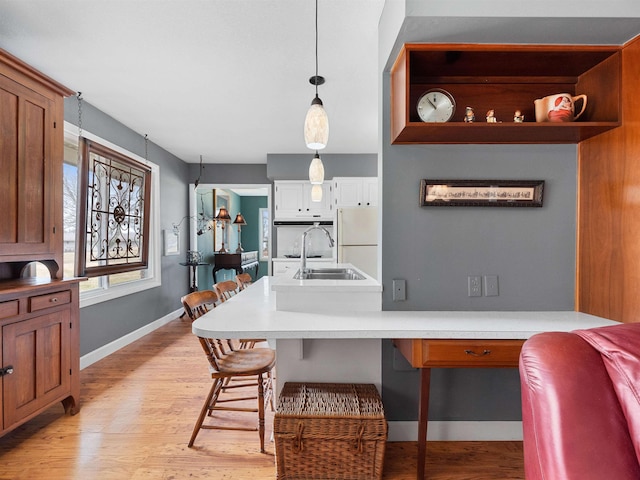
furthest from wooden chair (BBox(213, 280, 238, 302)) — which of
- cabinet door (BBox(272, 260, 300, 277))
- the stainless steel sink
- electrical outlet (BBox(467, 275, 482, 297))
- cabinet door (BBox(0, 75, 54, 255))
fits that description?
cabinet door (BBox(272, 260, 300, 277))

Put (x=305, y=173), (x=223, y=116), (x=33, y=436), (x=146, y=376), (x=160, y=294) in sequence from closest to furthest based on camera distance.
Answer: (x=33, y=436)
(x=146, y=376)
(x=223, y=116)
(x=160, y=294)
(x=305, y=173)

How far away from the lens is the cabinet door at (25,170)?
1938 millimetres

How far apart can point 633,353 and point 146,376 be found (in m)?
3.30

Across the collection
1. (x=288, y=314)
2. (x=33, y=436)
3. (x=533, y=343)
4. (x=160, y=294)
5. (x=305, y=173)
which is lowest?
(x=33, y=436)

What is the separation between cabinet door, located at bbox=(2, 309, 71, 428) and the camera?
1882mm

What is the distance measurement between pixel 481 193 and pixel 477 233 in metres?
0.23

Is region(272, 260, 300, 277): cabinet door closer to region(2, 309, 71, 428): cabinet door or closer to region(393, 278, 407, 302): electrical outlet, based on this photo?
region(2, 309, 71, 428): cabinet door

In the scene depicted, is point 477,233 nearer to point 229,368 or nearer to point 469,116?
point 469,116

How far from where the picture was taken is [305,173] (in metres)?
5.34

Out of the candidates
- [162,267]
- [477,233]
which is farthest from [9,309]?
[162,267]

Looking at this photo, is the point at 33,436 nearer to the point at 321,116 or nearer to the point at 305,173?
the point at 321,116

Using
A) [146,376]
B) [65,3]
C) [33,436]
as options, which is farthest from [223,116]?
[33,436]

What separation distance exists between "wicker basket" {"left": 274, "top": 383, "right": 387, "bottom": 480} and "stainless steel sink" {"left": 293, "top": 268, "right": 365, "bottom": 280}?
3.40ft

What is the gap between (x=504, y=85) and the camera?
6.34 feet
